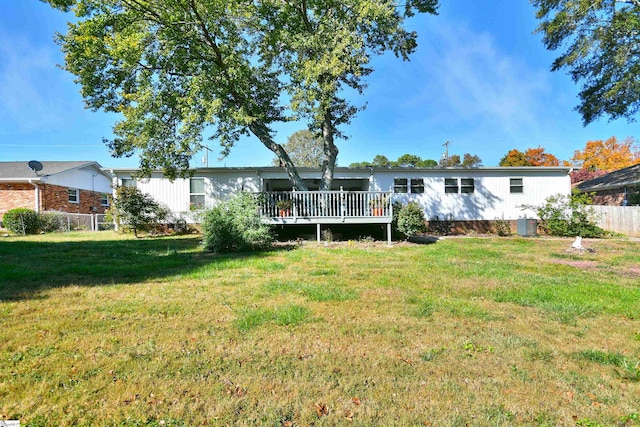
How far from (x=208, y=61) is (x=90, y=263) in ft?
25.2

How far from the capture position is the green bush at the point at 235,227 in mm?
9609

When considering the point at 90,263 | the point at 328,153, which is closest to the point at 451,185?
the point at 328,153

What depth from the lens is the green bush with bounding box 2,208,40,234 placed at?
1445 cm

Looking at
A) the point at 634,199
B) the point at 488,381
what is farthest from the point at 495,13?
the point at 488,381

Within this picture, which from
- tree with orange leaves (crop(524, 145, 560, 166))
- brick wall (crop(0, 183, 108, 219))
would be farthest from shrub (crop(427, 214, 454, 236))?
tree with orange leaves (crop(524, 145, 560, 166))

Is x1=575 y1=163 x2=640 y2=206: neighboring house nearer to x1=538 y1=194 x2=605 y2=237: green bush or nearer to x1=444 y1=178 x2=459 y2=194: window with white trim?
x1=538 y1=194 x2=605 y2=237: green bush

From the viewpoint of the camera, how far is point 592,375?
8.94 ft

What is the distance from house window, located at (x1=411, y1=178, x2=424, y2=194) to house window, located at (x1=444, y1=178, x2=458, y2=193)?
1.18m

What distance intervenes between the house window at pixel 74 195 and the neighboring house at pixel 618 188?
31.2 meters

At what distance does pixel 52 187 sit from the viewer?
19.3m

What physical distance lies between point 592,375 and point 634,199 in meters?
20.1

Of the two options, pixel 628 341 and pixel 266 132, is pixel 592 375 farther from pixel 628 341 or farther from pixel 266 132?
pixel 266 132

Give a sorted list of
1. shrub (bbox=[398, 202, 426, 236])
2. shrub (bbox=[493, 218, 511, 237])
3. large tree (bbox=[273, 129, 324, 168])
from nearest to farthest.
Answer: shrub (bbox=[398, 202, 426, 236]) < shrub (bbox=[493, 218, 511, 237]) < large tree (bbox=[273, 129, 324, 168])

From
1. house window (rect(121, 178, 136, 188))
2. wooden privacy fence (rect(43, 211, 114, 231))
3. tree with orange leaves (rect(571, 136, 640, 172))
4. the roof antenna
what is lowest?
wooden privacy fence (rect(43, 211, 114, 231))
